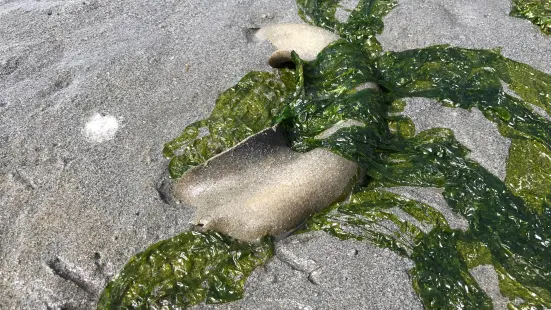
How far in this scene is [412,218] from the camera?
3.17 m

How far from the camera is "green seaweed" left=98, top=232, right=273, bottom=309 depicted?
2.79 m

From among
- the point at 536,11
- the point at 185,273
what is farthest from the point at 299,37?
the point at 185,273

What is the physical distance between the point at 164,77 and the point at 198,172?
1338mm

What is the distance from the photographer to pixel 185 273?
115 inches

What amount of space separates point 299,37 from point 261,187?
1.91 metres

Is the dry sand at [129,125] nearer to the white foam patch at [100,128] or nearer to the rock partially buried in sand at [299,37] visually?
the white foam patch at [100,128]

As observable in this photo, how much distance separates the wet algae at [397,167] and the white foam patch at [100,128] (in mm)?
475

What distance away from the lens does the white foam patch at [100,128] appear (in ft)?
12.0

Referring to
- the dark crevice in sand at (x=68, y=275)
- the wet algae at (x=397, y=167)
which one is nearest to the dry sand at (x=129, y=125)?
the dark crevice in sand at (x=68, y=275)

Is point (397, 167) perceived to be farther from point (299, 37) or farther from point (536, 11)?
point (536, 11)

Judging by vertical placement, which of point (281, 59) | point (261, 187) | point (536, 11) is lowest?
point (261, 187)

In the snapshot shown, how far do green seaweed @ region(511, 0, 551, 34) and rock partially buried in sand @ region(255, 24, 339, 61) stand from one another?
1934 millimetres

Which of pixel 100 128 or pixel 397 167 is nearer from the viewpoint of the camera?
pixel 397 167

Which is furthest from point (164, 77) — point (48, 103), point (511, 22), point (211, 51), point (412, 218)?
point (511, 22)
